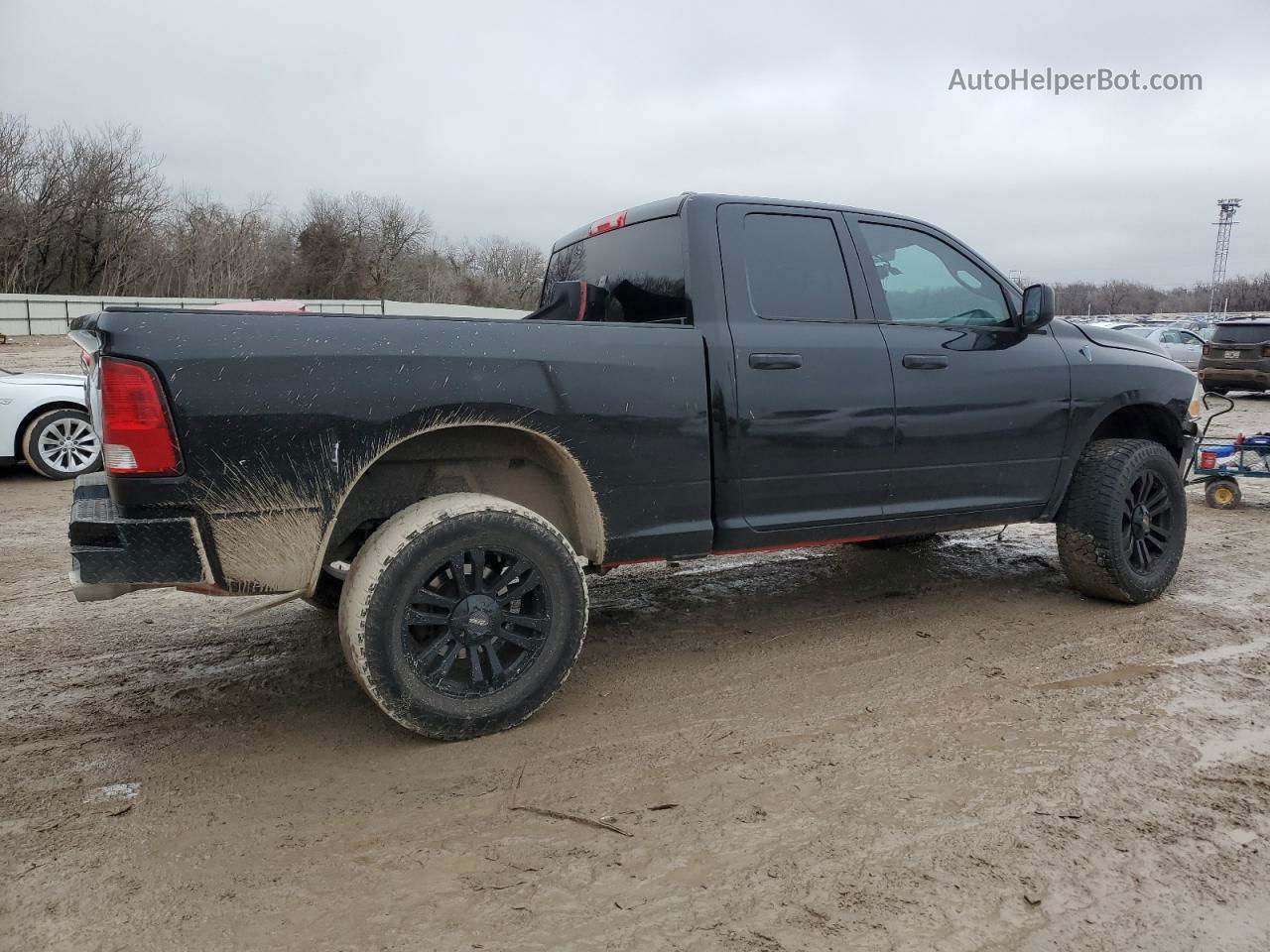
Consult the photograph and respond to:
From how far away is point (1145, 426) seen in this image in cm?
507

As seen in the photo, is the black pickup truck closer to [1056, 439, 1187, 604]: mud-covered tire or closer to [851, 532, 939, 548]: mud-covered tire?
[1056, 439, 1187, 604]: mud-covered tire

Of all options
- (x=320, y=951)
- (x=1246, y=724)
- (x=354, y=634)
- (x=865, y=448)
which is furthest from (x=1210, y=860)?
(x=354, y=634)

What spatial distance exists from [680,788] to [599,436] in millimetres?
1254

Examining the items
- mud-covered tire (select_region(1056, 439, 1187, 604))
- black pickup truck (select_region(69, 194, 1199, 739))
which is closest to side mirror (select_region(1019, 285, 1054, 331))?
black pickup truck (select_region(69, 194, 1199, 739))

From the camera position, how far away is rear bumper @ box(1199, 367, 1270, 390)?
54.1ft

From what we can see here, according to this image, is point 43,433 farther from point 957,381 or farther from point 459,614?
point 957,381

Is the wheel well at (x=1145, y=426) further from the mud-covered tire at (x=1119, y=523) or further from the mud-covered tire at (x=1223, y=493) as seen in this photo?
the mud-covered tire at (x=1223, y=493)

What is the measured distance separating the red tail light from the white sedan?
253 inches

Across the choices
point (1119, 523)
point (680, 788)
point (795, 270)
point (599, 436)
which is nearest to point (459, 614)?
point (599, 436)

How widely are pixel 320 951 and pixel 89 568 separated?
139 centimetres

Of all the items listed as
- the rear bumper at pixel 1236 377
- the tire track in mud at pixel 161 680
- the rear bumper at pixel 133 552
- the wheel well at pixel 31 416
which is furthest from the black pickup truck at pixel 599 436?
the rear bumper at pixel 1236 377

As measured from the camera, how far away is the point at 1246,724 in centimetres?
333

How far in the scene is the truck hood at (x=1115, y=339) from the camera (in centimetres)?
477

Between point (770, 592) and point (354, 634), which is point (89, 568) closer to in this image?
point (354, 634)
